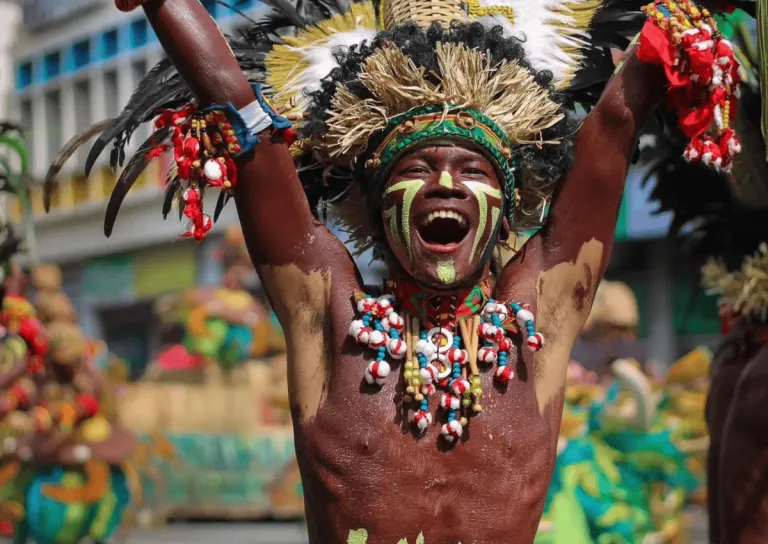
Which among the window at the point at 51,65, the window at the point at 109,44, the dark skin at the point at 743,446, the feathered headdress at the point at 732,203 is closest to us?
the dark skin at the point at 743,446

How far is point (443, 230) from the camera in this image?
8.10 ft

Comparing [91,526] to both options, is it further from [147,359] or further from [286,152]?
[147,359]

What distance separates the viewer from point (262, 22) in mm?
2951

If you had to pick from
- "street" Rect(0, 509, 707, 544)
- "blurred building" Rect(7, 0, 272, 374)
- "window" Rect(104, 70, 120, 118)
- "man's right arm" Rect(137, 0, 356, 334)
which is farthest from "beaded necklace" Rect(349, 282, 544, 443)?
"window" Rect(104, 70, 120, 118)

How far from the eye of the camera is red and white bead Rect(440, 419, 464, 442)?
240cm

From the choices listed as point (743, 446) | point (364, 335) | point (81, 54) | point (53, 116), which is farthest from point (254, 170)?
point (53, 116)

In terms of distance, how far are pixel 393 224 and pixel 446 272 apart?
0.17 meters

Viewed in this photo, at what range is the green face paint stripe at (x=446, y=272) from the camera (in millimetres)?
2398

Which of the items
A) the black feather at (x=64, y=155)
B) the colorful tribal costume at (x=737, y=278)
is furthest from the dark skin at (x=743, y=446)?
the black feather at (x=64, y=155)

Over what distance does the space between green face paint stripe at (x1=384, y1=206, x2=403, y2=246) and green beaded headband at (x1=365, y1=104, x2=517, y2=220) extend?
0.10 meters

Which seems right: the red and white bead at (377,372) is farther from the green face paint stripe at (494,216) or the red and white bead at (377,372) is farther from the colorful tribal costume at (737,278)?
the colorful tribal costume at (737,278)

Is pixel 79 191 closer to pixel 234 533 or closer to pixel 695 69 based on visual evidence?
pixel 234 533

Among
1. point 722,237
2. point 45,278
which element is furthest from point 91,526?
point 722,237

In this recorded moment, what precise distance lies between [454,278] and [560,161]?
0.42 m
